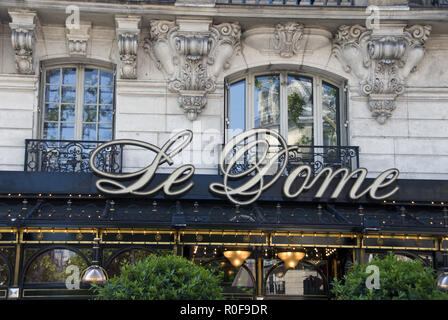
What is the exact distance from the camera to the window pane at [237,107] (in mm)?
17656

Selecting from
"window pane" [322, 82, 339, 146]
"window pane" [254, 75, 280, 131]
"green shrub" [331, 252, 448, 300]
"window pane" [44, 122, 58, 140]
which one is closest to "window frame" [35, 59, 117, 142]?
"window pane" [44, 122, 58, 140]

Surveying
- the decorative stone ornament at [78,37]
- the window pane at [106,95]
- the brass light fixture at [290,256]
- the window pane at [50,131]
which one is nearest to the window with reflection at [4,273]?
the window pane at [50,131]

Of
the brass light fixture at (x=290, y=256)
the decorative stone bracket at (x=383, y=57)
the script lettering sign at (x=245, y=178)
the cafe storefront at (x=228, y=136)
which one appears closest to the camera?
the cafe storefront at (x=228, y=136)

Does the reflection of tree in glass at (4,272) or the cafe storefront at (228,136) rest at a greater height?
the cafe storefront at (228,136)

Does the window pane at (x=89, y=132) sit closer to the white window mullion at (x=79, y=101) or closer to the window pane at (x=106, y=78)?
the white window mullion at (x=79, y=101)

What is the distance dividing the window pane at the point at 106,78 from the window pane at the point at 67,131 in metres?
1.22

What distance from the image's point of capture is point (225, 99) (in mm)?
17594

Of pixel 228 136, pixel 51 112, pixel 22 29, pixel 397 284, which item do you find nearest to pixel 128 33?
pixel 22 29

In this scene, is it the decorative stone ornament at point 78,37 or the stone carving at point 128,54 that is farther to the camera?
the decorative stone ornament at point 78,37

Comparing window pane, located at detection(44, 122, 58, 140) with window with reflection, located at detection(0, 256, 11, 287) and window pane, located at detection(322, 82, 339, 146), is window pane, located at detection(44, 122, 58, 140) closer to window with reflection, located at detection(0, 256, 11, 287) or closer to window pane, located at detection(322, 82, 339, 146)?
window with reflection, located at detection(0, 256, 11, 287)

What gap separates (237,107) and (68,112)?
3875mm

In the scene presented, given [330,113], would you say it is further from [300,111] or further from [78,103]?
[78,103]
